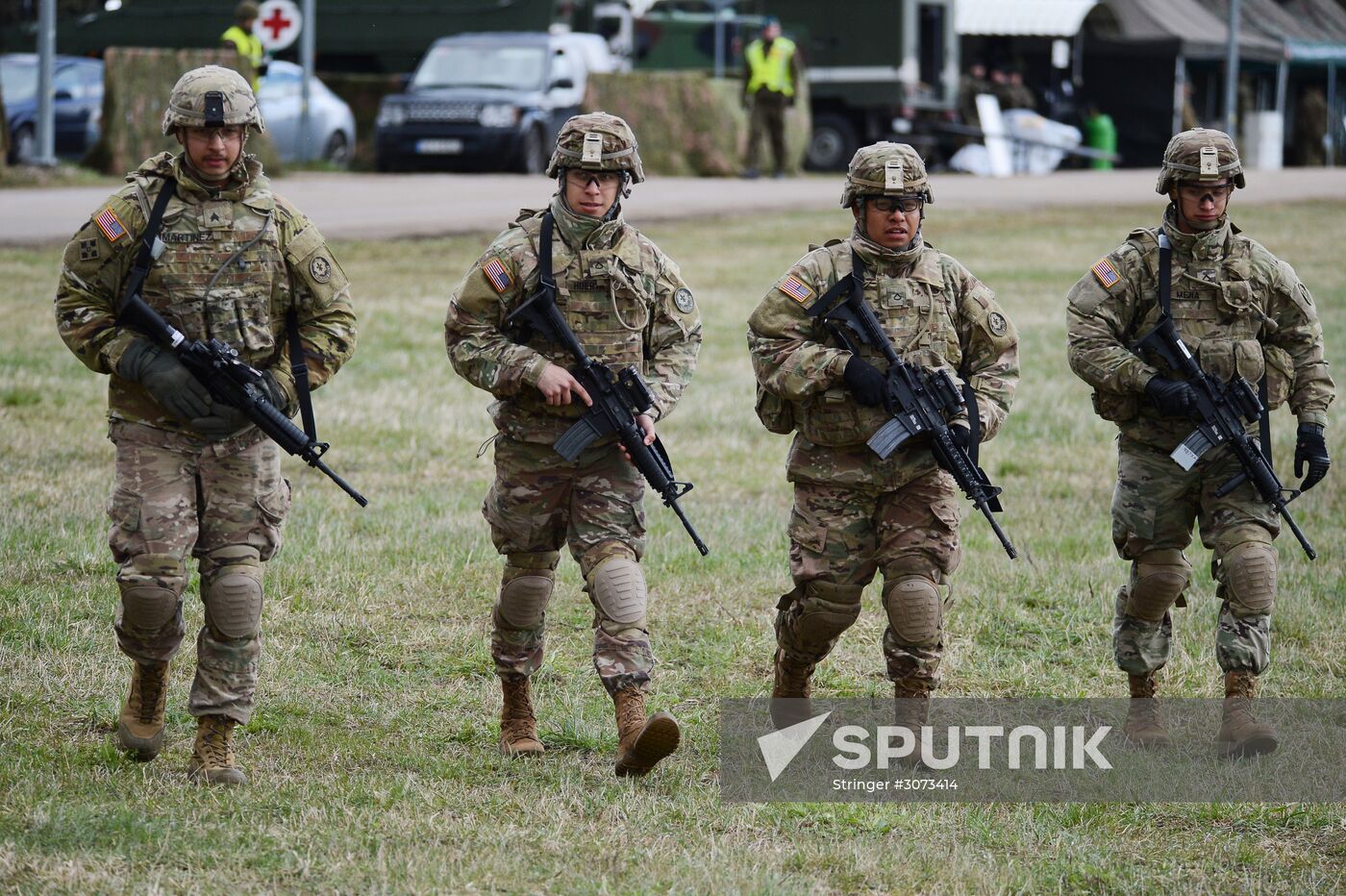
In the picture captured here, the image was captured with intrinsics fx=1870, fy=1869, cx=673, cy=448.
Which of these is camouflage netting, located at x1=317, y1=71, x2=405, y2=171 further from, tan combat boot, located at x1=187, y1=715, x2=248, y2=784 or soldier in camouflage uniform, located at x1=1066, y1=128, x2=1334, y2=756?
tan combat boot, located at x1=187, y1=715, x2=248, y2=784

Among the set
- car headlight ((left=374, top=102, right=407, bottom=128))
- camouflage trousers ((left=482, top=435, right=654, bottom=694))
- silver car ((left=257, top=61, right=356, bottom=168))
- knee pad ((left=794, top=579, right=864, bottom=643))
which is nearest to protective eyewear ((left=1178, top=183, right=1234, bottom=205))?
knee pad ((left=794, top=579, right=864, bottom=643))

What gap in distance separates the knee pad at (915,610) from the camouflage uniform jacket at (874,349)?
32cm

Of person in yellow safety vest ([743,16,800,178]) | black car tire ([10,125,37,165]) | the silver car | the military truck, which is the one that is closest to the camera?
black car tire ([10,125,37,165])

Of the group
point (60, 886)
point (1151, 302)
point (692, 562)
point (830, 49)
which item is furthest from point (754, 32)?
point (60, 886)

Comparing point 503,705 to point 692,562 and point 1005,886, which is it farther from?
point 692,562

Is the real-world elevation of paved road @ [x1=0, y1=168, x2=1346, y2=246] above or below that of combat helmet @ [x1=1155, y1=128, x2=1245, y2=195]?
below

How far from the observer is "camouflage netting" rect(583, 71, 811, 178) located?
27453 millimetres

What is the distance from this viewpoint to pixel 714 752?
19.6 ft

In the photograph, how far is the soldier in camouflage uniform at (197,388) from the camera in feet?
17.7

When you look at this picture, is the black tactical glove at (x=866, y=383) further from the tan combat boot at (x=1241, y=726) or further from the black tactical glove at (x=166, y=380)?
the black tactical glove at (x=166, y=380)

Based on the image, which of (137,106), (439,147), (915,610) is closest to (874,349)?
(915,610)

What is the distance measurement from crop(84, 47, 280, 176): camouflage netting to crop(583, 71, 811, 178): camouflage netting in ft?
20.6

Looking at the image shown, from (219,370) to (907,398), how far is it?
2040 millimetres

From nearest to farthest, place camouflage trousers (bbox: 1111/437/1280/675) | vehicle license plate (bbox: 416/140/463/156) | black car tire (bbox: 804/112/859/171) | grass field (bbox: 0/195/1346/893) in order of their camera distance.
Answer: grass field (bbox: 0/195/1346/893) < camouflage trousers (bbox: 1111/437/1280/675) < vehicle license plate (bbox: 416/140/463/156) < black car tire (bbox: 804/112/859/171)
